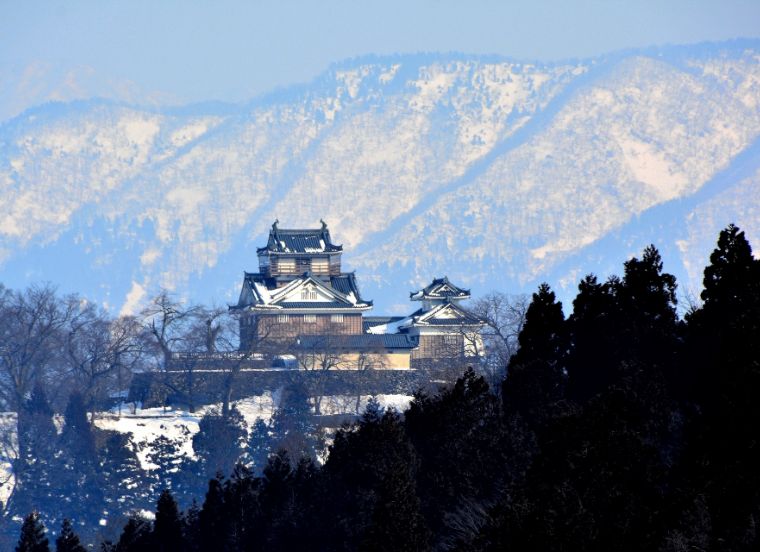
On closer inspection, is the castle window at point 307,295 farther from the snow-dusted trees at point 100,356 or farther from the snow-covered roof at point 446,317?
the snow-dusted trees at point 100,356

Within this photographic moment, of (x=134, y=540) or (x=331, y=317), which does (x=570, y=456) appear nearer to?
(x=134, y=540)

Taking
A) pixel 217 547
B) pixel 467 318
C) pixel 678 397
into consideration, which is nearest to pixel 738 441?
pixel 678 397

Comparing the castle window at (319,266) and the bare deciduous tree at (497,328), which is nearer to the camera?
the bare deciduous tree at (497,328)

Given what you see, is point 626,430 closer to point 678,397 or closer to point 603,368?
point 678,397

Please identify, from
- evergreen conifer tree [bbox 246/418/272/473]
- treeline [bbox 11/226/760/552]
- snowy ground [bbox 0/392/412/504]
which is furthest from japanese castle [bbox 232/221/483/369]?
treeline [bbox 11/226/760/552]

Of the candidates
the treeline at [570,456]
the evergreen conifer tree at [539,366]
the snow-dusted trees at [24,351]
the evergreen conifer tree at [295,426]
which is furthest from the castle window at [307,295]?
the evergreen conifer tree at [539,366]

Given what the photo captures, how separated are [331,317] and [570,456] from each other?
244 feet

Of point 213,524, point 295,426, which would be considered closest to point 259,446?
point 295,426

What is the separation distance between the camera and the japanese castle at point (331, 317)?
354 ft

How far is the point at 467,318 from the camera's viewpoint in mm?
111375

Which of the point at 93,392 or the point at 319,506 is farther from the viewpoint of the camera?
the point at 93,392

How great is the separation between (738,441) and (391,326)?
3136 inches

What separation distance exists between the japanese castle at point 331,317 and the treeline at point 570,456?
50921 mm

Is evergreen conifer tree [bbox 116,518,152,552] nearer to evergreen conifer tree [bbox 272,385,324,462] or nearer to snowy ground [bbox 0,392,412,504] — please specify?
evergreen conifer tree [bbox 272,385,324,462]
